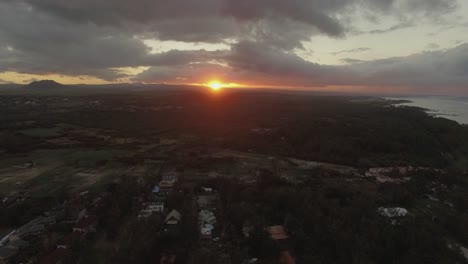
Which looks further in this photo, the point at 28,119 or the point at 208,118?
the point at 208,118

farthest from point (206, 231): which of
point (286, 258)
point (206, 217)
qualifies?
point (286, 258)

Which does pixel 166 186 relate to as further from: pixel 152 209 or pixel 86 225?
pixel 86 225

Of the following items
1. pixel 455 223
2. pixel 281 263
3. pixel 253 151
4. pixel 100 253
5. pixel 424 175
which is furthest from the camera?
pixel 253 151

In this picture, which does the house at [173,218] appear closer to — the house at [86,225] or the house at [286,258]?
the house at [86,225]

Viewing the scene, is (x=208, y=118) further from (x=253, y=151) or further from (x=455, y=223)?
(x=455, y=223)

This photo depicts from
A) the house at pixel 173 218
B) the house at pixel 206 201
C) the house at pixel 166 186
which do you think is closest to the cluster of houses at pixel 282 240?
the house at pixel 206 201

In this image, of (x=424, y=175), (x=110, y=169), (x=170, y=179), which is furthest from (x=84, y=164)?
(x=424, y=175)
